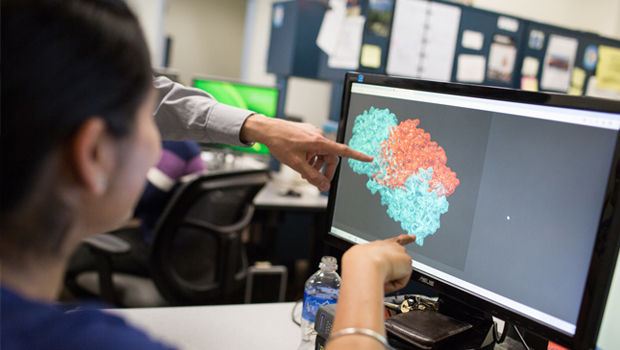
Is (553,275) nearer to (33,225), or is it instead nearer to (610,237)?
(610,237)

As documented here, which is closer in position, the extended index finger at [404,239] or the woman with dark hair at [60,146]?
the woman with dark hair at [60,146]

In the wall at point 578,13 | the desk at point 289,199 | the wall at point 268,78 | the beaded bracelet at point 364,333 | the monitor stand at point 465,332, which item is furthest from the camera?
the wall at point 578,13

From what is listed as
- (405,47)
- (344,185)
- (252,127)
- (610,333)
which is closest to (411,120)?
(344,185)

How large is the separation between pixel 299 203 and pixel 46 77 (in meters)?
1.85

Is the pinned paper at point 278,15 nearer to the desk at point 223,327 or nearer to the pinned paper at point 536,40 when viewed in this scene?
the pinned paper at point 536,40

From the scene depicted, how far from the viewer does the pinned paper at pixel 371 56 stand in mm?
2258

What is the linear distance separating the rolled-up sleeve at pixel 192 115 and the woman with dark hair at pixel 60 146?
470mm

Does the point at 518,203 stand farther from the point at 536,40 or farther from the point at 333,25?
the point at 536,40

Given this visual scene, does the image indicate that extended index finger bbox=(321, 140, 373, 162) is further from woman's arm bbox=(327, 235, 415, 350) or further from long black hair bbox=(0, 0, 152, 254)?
long black hair bbox=(0, 0, 152, 254)

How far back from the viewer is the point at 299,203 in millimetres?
2211

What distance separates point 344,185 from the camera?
89 centimetres

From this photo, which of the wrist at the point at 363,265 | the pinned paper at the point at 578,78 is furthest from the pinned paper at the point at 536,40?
the wrist at the point at 363,265

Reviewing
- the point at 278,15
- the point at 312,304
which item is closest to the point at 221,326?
the point at 312,304

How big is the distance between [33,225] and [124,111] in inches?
5.0
